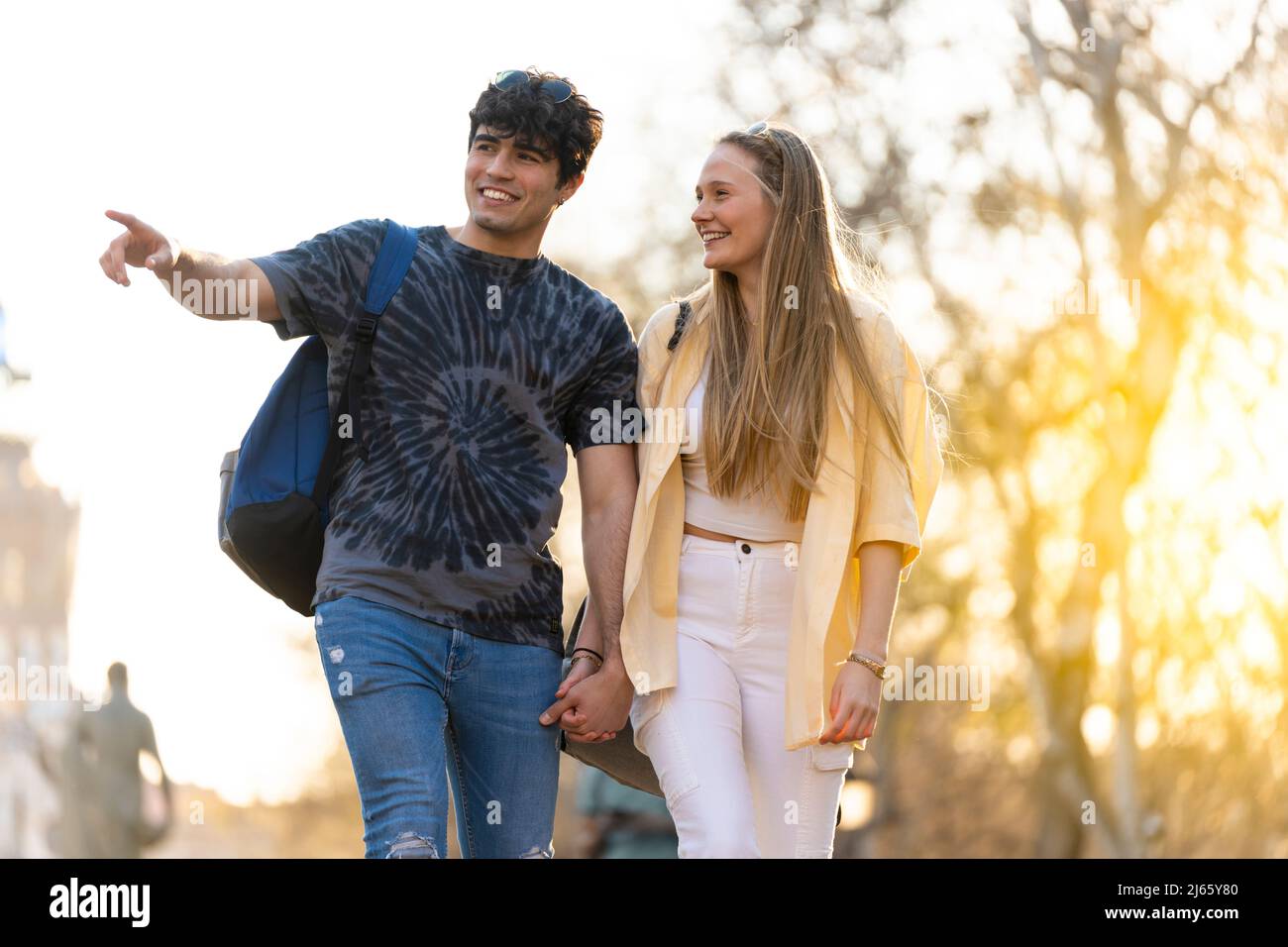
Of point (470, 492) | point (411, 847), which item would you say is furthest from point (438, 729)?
point (470, 492)

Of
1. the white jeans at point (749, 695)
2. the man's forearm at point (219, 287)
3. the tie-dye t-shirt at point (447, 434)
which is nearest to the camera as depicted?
the man's forearm at point (219, 287)

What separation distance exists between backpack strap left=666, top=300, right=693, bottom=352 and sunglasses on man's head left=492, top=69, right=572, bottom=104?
26.5 inches

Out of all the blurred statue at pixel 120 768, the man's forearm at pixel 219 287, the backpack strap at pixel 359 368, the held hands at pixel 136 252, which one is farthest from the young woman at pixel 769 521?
the blurred statue at pixel 120 768

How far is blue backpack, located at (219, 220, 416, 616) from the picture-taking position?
439 centimetres

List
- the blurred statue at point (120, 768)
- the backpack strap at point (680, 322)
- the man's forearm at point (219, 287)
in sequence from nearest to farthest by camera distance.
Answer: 1. the man's forearm at point (219, 287)
2. the backpack strap at point (680, 322)
3. the blurred statue at point (120, 768)

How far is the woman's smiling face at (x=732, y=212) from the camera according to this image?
15.5 feet

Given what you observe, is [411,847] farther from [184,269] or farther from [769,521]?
[184,269]

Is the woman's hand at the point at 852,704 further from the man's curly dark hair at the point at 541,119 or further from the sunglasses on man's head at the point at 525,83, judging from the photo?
the sunglasses on man's head at the point at 525,83

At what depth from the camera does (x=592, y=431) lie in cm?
476

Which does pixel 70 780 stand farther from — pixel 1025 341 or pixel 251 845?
pixel 251 845

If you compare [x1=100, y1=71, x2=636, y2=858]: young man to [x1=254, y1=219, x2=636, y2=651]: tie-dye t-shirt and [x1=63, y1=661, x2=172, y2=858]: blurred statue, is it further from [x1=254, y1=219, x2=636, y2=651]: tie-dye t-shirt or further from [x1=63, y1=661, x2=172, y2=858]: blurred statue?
[x1=63, y1=661, x2=172, y2=858]: blurred statue

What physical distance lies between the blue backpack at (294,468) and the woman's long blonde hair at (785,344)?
90 cm

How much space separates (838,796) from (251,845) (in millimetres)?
64497
